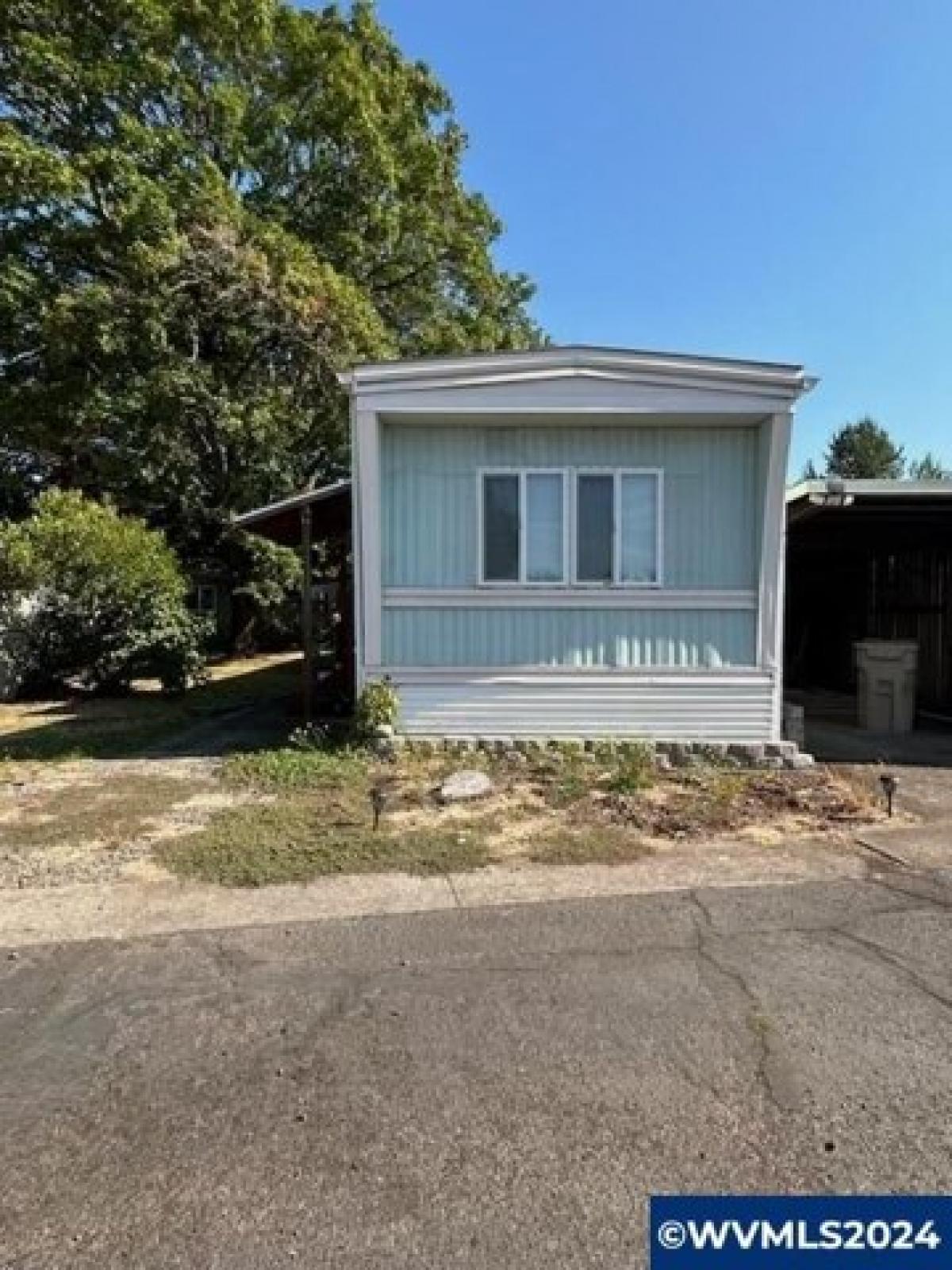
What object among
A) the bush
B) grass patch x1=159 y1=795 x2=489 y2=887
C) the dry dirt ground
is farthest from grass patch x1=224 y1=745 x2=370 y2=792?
the bush

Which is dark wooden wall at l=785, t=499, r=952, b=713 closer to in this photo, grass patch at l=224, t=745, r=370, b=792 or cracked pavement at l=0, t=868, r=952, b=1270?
grass patch at l=224, t=745, r=370, b=792

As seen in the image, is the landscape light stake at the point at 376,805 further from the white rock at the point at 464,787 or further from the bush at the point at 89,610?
the bush at the point at 89,610

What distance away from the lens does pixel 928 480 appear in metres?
9.73

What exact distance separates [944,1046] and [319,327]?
693 inches

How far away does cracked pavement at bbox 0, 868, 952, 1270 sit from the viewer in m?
2.25

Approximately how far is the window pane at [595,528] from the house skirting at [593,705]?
3.25 ft

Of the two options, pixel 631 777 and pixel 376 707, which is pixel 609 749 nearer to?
pixel 631 777

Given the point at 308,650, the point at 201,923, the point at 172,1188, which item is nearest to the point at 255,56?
the point at 308,650

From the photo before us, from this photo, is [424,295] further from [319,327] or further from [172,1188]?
[172,1188]

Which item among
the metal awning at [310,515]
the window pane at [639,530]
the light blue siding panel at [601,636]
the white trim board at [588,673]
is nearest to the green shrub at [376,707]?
the white trim board at [588,673]

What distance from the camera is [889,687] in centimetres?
1062

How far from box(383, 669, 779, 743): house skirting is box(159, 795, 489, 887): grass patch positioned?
211 cm

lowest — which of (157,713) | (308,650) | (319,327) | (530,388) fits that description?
(157,713)

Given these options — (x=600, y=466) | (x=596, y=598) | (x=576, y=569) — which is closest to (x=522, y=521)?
(x=576, y=569)
